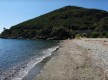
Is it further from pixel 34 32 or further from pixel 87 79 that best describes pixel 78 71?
pixel 34 32

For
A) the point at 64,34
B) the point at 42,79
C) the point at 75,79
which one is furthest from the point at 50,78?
the point at 64,34

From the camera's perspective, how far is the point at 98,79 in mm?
18891

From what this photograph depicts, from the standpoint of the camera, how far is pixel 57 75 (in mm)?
21484

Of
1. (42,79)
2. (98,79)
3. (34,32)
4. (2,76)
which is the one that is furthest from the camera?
(34,32)

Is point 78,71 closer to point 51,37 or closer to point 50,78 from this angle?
point 50,78

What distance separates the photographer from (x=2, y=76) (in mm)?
24406

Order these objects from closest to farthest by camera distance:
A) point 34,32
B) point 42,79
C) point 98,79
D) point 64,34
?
point 98,79, point 42,79, point 64,34, point 34,32

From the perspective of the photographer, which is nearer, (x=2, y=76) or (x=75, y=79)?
(x=75, y=79)

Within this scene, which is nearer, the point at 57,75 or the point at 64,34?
the point at 57,75

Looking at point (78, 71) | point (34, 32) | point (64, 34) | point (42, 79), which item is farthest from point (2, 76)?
point (34, 32)

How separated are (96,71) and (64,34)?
461 ft

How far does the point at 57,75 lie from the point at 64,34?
141 meters

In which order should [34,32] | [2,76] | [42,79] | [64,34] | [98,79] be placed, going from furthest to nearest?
[34,32] → [64,34] → [2,76] → [42,79] → [98,79]

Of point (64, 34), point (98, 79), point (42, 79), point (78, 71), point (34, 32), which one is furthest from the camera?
point (34, 32)
